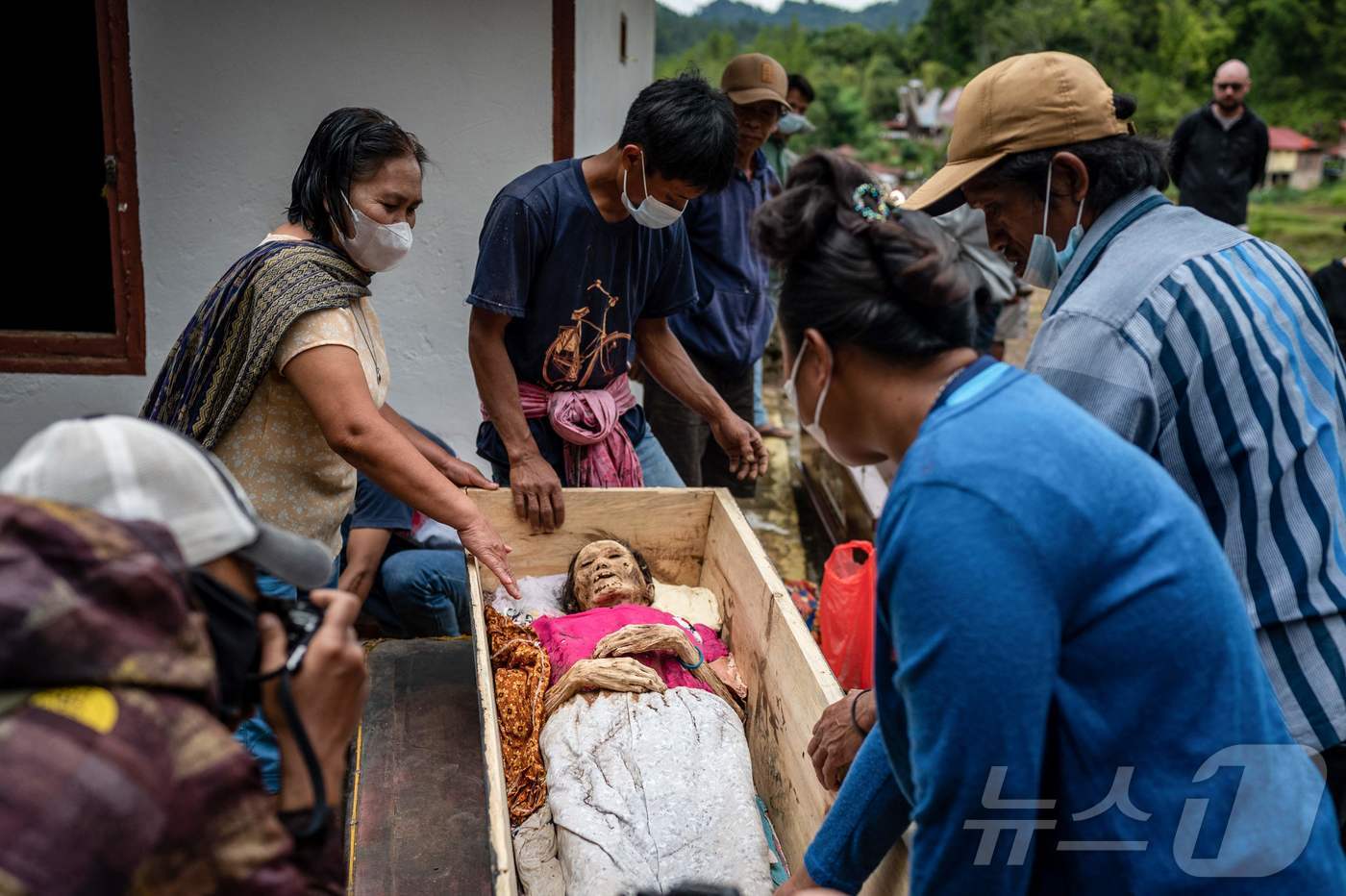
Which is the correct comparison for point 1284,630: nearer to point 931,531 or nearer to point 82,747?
point 931,531

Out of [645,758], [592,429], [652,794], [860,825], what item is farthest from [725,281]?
[860,825]

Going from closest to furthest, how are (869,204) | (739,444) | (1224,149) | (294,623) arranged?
(294,623)
(869,204)
(739,444)
(1224,149)

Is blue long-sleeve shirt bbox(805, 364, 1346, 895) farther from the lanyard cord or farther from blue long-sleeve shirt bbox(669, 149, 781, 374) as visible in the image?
blue long-sleeve shirt bbox(669, 149, 781, 374)

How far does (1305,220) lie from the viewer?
2420 centimetres

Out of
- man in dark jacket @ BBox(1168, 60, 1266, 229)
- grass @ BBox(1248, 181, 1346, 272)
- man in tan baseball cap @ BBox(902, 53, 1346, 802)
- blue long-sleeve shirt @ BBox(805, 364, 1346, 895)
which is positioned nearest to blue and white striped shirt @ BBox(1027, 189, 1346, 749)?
man in tan baseball cap @ BBox(902, 53, 1346, 802)

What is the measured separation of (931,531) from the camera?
1.30 metres

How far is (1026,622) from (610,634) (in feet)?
7.06

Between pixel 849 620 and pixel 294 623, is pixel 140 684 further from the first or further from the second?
pixel 849 620

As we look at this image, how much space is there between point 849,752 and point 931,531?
1.00 metres

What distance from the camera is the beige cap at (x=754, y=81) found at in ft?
16.9

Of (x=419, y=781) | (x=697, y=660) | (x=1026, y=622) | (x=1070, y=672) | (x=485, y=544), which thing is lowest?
(x=419, y=781)

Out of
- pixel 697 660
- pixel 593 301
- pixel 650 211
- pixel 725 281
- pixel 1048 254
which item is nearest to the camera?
pixel 1048 254

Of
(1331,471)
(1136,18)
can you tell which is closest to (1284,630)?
(1331,471)

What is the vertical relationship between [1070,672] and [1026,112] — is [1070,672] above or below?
below
